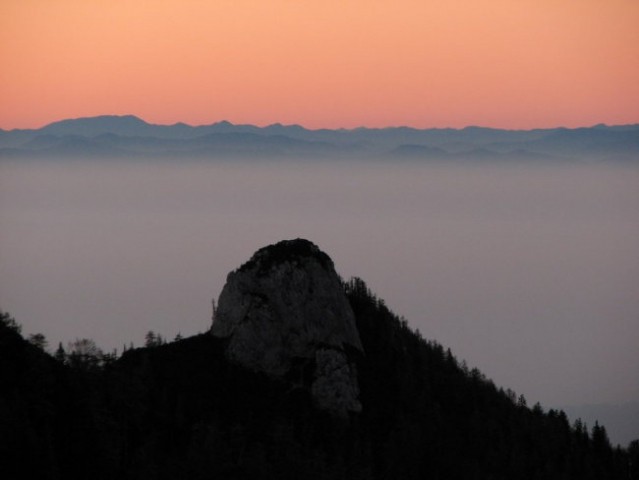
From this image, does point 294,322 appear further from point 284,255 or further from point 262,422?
point 262,422

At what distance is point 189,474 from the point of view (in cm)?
5241

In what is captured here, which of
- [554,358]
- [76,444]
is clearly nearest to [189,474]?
[76,444]

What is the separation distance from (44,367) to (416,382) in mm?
19061

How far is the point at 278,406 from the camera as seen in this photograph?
58938mm

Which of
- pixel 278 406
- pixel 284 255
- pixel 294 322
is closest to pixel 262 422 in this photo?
pixel 278 406

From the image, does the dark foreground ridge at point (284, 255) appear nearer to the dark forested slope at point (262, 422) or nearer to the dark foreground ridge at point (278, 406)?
the dark foreground ridge at point (278, 406)

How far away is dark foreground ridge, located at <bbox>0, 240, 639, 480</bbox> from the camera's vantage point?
5247cm

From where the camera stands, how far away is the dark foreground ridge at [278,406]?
5247 cm

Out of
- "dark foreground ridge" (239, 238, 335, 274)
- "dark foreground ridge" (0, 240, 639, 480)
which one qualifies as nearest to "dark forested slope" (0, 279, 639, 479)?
"dark foreground ridge" (0, 240, 639, 480)

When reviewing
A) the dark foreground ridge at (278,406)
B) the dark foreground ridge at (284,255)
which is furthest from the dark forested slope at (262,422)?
the dark foreground ridge at (284,255)

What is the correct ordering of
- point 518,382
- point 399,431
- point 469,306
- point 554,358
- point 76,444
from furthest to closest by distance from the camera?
point 469,306
point 554,358
point 518,382
point 399,431
point 76,444

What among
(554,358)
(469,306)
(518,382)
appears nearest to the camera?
(518,382)

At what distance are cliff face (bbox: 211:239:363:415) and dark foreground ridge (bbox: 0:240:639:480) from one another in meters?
0.06

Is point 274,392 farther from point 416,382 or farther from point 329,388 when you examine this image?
point 416,382
